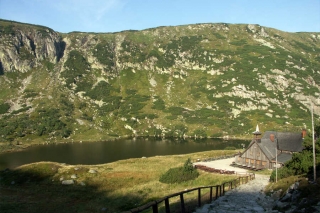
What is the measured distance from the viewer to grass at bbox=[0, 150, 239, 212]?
1496 inches

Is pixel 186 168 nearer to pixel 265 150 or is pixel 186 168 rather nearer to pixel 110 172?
pixel 110 172

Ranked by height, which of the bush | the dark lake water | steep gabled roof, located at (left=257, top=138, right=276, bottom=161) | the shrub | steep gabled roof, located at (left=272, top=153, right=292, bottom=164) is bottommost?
the dark lake water

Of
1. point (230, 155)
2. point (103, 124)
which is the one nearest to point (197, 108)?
point (103, 124)

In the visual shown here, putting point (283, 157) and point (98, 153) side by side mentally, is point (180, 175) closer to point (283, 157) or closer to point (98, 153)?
point (283, 157)

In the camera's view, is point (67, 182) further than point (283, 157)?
No

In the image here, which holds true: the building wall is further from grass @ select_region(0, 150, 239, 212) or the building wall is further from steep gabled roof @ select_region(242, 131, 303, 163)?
grass @ select_region(0, 150, 239, 212)

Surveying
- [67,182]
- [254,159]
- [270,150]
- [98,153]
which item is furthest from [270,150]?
[98,153]

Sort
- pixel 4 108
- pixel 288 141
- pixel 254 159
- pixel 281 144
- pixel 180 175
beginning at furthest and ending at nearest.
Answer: pixel 4 108 → pixel 254 159 → pixel 281 144 → pixel 288 141 → pixel 180 175

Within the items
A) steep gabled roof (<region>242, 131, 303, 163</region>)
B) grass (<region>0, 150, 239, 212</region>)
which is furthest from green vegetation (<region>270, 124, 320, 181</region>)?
steep gabled roof (<region>242, 131, 303, 163</region>)

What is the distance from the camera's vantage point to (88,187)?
2048 inches

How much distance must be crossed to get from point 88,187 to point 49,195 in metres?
7.74

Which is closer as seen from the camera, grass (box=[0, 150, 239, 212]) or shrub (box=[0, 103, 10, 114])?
grass (box=[0, 150, 239, 212])

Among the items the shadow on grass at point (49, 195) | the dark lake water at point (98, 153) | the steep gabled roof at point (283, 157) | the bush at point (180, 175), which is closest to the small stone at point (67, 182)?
the shadow on grass at point (49, 195)

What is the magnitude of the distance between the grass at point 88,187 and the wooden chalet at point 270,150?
65.4 ft
